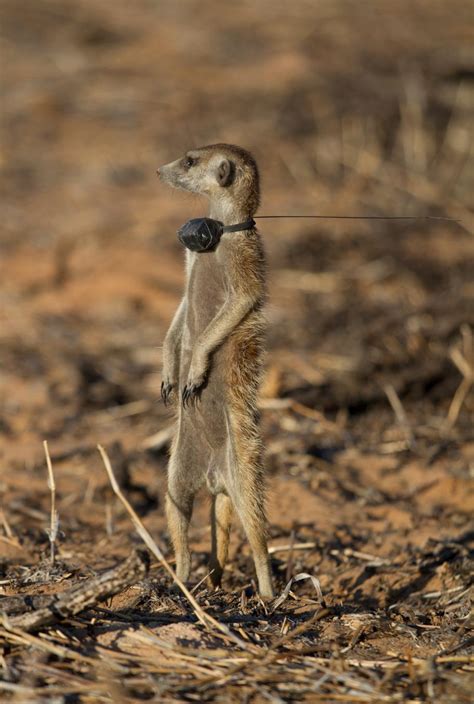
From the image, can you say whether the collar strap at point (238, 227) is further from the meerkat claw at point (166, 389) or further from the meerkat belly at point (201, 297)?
the meerkat claw at point (166, 389)

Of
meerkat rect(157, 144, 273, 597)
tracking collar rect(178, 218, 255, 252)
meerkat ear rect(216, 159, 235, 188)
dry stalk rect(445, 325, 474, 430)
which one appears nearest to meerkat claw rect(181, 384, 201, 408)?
meerkat rect(157, 144, 273, 597)

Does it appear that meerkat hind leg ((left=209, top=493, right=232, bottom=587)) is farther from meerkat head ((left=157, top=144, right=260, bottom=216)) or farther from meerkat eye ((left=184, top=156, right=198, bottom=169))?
meerkat eye ((left=184, top=156, right=198, bottom=169))

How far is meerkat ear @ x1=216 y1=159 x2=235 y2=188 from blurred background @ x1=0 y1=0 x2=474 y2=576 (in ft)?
1.76

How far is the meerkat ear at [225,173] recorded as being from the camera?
4.02 meters

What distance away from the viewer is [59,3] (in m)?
16.3

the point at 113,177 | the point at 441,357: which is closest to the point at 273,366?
the point at 441,357

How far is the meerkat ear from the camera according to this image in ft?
13.2

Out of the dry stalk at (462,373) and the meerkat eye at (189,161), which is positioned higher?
the meerkat eye at (189,161)

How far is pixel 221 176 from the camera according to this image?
4.04 metres

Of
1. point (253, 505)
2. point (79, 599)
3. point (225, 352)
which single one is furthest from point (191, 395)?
point (79, 599)

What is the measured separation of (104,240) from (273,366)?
3315mm

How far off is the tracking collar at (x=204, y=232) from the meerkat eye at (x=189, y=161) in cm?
30

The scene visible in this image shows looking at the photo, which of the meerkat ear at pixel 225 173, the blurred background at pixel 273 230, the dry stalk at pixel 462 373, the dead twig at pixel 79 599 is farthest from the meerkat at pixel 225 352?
the dry stalk at pixel 462 373

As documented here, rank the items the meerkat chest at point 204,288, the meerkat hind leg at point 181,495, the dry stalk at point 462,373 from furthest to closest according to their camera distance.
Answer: the dry stalk at point 462,373, the meerkat hind leg at point 181,495, the meerkat chest at point 204,288
